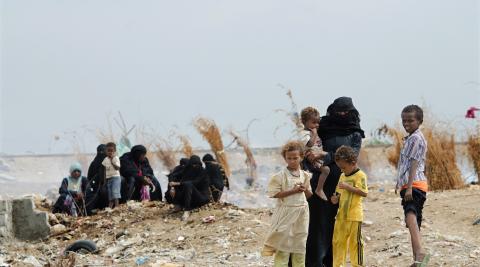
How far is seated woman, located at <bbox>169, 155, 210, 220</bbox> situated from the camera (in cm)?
1037

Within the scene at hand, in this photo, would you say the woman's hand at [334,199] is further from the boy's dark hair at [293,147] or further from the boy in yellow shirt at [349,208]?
the boy's dark hair at [293,147]

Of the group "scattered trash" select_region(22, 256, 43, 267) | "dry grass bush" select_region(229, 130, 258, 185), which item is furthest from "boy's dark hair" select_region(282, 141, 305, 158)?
"dry grass bush" select_region(229, 130, 258, 185)

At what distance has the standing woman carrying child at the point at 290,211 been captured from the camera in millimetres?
5723

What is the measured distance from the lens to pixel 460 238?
8.05 m

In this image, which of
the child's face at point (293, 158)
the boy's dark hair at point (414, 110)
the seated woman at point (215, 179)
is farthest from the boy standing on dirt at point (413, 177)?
the seated woman at point (215, 179)

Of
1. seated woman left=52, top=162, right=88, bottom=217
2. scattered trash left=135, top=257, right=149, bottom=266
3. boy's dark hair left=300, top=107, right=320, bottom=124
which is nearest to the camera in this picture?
boy's dark hair left=300, top=107, right=320, bottom=124

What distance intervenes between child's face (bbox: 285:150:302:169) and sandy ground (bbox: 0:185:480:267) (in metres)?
1.75

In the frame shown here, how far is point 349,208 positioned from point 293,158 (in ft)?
1.94

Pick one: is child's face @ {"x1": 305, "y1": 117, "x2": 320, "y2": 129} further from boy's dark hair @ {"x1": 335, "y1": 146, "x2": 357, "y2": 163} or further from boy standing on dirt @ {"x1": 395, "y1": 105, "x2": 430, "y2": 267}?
boy standing on dirt @ {"x1": 395, "y1": 105, "x2": 430, "y2": 267}

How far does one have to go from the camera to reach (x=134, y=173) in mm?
11945

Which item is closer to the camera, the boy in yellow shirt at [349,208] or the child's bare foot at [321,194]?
the boy in yellow shirt at [349,208]

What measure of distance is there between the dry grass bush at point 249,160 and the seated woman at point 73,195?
5.01 m

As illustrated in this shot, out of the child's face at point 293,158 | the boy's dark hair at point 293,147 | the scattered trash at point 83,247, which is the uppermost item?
the boy's dark hair at point 293,147

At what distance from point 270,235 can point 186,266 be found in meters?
1.57
